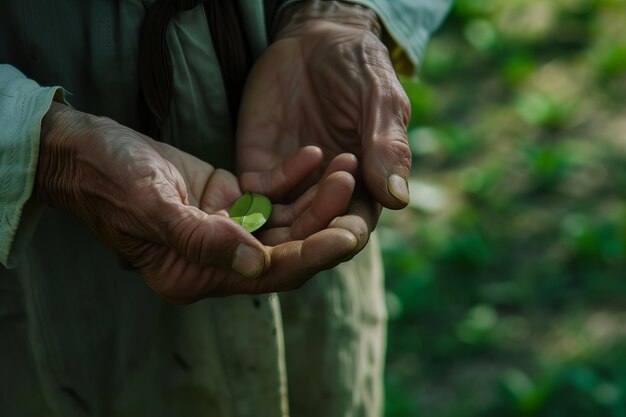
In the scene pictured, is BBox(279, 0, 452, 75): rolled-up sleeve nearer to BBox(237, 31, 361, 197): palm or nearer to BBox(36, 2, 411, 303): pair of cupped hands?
BBox(36, 2, 411, 303): pair of cupped hands

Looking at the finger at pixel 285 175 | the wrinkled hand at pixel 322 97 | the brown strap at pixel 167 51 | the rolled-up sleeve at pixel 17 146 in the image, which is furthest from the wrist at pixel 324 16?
A: the rolled-up sleeve at pixel 17 146

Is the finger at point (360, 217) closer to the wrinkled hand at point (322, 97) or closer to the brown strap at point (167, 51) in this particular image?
the wrinkled hand at point (322, 97)

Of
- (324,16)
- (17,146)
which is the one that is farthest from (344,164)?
(17,146)

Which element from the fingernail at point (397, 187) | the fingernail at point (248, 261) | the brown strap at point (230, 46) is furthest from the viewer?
the brown strap at point (230, 46)

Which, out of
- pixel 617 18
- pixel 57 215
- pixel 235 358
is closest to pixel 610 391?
pixel 235 358

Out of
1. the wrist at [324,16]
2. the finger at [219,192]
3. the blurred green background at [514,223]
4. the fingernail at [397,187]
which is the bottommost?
the blurred green background at [514,223]

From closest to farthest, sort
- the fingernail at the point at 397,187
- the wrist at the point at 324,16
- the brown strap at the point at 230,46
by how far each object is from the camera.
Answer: the fingernail at the point at 397,187
the brown strap at the point at 230,46
the wrist at the point at 324,16

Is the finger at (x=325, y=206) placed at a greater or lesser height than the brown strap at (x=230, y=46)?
lesser

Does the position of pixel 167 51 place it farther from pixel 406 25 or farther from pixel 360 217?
pixel 406 25
